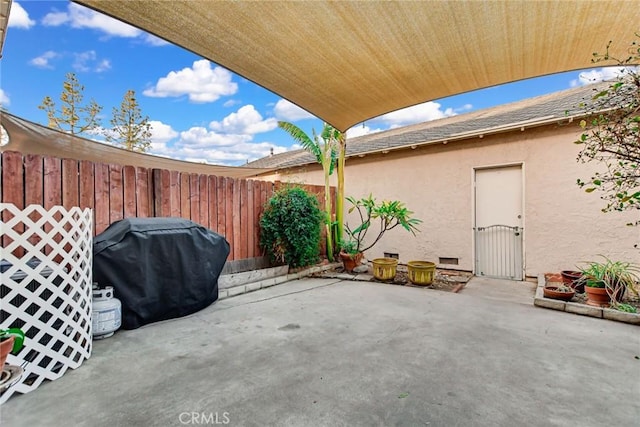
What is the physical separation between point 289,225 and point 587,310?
4.60 meters

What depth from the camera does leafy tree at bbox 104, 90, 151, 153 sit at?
11.6 metres

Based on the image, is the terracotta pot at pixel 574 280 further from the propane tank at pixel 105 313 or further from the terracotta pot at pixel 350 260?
the propane tank at pixel 105 313

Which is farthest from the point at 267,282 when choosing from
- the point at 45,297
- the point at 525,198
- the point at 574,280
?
the point at 525,198

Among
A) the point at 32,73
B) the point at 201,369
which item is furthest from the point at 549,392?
the point at 32,73

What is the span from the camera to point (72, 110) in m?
9.65

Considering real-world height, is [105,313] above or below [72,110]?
below

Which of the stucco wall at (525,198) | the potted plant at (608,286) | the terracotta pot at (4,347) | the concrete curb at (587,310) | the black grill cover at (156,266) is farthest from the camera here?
the stucco wall at (525,198)

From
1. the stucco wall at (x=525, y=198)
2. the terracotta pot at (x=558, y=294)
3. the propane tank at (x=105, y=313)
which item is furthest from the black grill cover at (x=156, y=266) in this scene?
the stucco wall at (x=525, y=198)

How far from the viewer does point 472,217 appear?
631 cm

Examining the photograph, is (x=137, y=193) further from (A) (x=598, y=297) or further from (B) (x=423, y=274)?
(A) (x=598, y=297)

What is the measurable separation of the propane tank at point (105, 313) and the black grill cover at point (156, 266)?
14 cm

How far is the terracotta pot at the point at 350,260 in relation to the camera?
653cm

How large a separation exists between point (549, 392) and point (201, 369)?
2.62 meters

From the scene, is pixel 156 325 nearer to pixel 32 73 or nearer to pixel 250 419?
pixel 250 419
